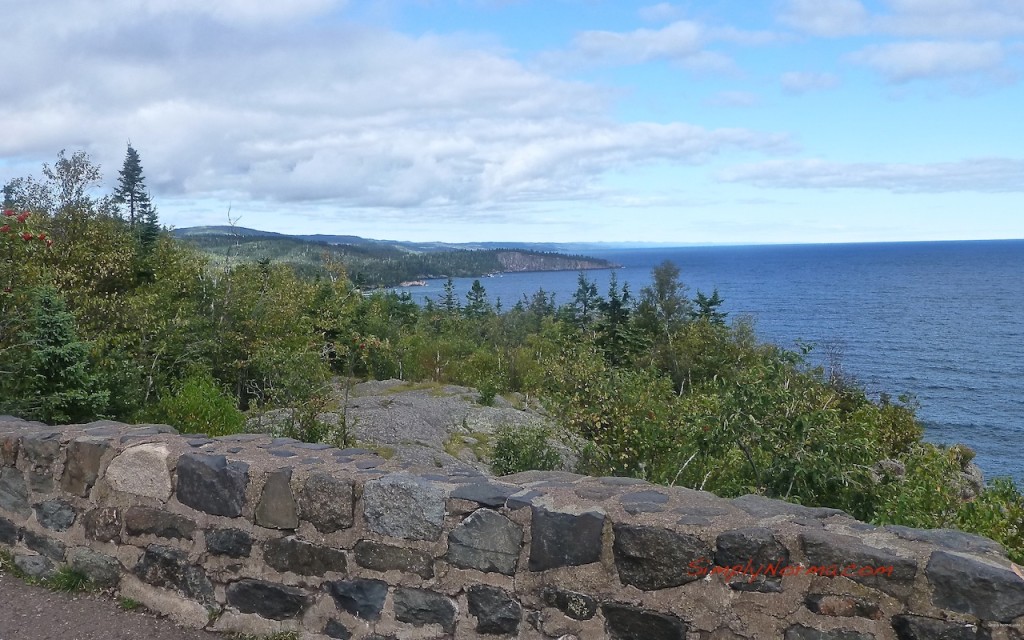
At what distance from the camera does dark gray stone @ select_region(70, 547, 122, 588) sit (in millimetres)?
4191

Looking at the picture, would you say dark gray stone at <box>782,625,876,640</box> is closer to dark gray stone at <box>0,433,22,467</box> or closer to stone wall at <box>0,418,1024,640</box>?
stone wall at <box>0,418,1024,640</box>

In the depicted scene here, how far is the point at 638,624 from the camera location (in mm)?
→ 3238

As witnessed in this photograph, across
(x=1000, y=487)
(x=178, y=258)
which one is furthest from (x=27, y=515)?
Result: (x=178, y=258)

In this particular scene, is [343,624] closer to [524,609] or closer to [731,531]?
[524,609]

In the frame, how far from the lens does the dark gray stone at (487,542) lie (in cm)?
344

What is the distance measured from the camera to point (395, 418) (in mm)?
14984

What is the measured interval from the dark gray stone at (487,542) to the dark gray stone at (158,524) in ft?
4.90

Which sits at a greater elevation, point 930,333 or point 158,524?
point 158,524

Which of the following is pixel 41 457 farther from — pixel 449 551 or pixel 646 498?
pixel 646 498

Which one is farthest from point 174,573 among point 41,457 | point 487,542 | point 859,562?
point 859,562

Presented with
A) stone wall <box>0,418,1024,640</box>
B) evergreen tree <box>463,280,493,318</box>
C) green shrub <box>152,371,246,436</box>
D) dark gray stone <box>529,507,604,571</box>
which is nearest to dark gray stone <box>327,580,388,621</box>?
stone wall <box>0,418,1024,640</box>

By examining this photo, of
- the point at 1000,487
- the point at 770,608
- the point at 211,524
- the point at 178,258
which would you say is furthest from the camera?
the point at 178,258

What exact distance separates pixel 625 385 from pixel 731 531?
692cm

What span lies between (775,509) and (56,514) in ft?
12.7
